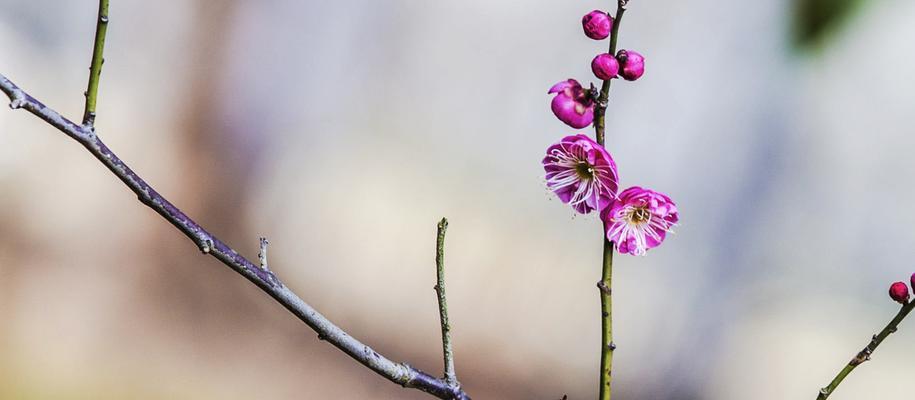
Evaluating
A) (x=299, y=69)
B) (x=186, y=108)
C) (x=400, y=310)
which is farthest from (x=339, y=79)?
(x=400, y=310)

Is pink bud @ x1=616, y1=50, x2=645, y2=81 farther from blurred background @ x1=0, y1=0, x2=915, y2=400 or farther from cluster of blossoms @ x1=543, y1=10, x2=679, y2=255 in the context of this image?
blurred background @ x1=0, y1=0, x2=915, y2=400

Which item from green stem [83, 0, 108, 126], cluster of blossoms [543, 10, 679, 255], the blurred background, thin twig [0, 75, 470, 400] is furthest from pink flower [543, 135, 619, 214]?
the blurred background

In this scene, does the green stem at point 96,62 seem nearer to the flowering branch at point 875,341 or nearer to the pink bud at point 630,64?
the pink bud at point 630,64

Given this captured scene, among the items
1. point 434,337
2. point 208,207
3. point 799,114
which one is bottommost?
point 434,337

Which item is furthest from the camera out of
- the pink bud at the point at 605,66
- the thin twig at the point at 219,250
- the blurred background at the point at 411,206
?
the blurred background at the point at 411,206

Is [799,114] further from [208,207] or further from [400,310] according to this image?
[208,207]

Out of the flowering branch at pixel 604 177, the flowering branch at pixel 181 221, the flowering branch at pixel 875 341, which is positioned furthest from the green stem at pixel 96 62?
the flowering branch at pixel 875 341
